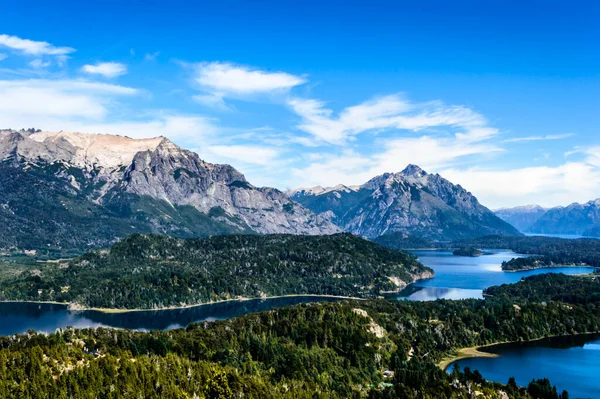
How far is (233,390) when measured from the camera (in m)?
130

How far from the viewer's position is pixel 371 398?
142 meters

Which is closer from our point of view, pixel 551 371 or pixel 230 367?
pixel 230 367

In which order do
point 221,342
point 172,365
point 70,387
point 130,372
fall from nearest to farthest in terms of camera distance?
point 70,387 < point 130,372 < point 172,365 < point 221,342

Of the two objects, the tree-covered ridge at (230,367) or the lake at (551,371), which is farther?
the lake at (551,371)

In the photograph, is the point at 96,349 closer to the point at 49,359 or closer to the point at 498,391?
the point at 49,359

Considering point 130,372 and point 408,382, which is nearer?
point 130,372

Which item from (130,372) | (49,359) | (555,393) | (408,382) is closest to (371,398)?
(408,382)

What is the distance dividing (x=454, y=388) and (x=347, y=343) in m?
54.3

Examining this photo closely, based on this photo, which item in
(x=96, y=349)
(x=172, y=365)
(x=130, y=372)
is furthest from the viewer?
(x=96, y=349)

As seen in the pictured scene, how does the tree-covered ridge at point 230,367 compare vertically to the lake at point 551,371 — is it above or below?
above

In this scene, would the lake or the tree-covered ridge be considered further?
the lake

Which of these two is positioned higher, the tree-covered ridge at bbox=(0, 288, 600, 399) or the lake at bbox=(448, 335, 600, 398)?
the tree-covered ridge at bbox=(0, 288, 600, 399)

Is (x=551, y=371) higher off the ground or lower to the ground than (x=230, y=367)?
lower

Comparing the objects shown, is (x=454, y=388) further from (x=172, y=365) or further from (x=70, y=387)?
(x=70, y=387)
